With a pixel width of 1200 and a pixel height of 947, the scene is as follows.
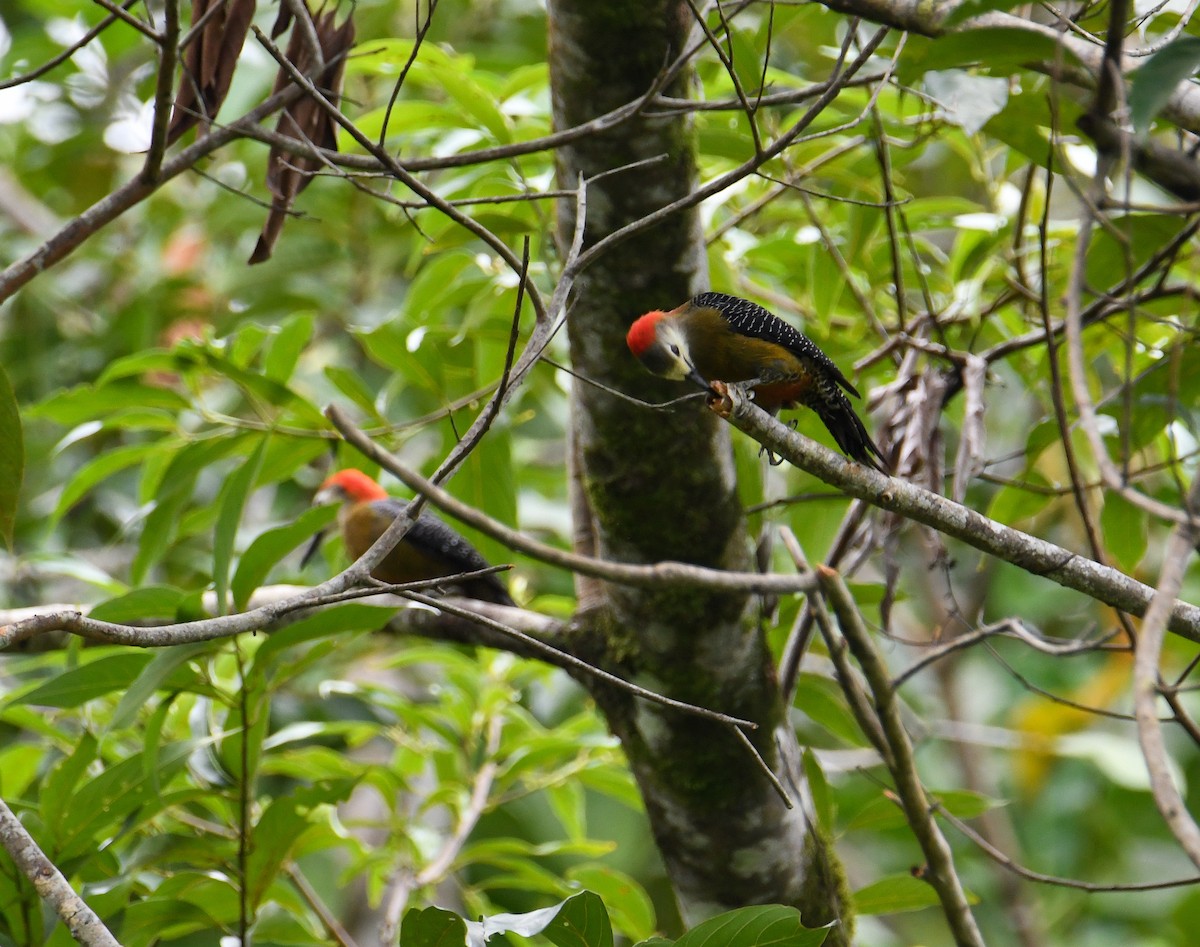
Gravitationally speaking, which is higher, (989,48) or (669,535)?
(989,48)

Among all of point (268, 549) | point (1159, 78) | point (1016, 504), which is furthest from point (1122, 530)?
point (268, 549)

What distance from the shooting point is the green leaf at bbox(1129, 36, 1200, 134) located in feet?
4.73

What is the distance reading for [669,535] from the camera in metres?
2.62

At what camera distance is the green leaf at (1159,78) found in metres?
1.44

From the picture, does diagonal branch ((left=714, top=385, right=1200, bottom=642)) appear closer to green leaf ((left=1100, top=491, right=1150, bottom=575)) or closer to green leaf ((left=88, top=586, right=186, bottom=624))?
green leaf ((left=1100, top=491, right=1150, bottom=575))

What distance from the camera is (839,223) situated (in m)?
3.88

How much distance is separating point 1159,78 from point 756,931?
1463 mm

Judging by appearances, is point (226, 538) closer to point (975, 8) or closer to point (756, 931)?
point (756, 931)

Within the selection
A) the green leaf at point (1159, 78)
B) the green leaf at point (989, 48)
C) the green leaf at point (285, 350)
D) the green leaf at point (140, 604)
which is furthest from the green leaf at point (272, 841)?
the green leaf at point (1159, 78)

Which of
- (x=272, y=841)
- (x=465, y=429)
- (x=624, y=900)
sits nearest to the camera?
(x=272, y=841)

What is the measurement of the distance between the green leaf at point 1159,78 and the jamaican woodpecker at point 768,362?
4.13ft

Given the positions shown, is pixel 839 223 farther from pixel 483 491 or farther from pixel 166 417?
pixel 166 417

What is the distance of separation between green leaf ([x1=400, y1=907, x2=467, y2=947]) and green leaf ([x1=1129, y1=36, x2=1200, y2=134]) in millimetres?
1590

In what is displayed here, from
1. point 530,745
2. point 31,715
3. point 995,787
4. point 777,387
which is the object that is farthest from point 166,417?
point 995,787
